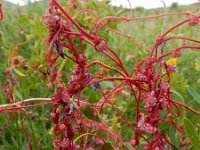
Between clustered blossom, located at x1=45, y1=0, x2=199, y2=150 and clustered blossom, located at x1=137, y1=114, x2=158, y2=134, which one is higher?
clustered blossom, located at x1=45, y1=0, x2=199, y2=150

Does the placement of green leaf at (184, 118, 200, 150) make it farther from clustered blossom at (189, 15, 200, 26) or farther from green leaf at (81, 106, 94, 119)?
green leaf at (81, 106, 94, 119)

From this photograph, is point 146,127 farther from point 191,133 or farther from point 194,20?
point 194,20

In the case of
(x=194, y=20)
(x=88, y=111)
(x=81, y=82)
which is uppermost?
(x=194, y=20)

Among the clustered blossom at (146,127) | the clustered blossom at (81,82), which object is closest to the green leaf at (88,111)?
the clustered blossom at (81,82)

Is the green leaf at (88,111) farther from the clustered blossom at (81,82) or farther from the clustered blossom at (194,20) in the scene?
the clustered blossom at (194,20)

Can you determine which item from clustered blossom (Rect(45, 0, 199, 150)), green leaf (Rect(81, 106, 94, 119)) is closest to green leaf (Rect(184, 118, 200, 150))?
clustered blossom (Rect(45, 0, 199, 150))

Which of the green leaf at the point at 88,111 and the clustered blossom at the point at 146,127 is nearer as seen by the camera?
the clustered blossom at the point at 146,127

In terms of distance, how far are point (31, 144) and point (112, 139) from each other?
348mm

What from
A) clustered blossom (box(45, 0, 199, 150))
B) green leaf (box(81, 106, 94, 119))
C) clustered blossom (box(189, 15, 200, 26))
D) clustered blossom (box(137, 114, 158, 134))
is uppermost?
clustered blossom (box(189, 15, 200, 26))

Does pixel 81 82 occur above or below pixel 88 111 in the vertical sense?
above

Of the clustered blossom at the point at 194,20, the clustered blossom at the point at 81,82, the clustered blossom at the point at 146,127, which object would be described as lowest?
the clustered blossom at the point at 146,127

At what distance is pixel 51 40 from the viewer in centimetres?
81

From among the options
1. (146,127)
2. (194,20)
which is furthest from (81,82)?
(194,20)

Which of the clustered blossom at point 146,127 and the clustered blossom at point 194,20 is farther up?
the clustered blossom at point 194,20
